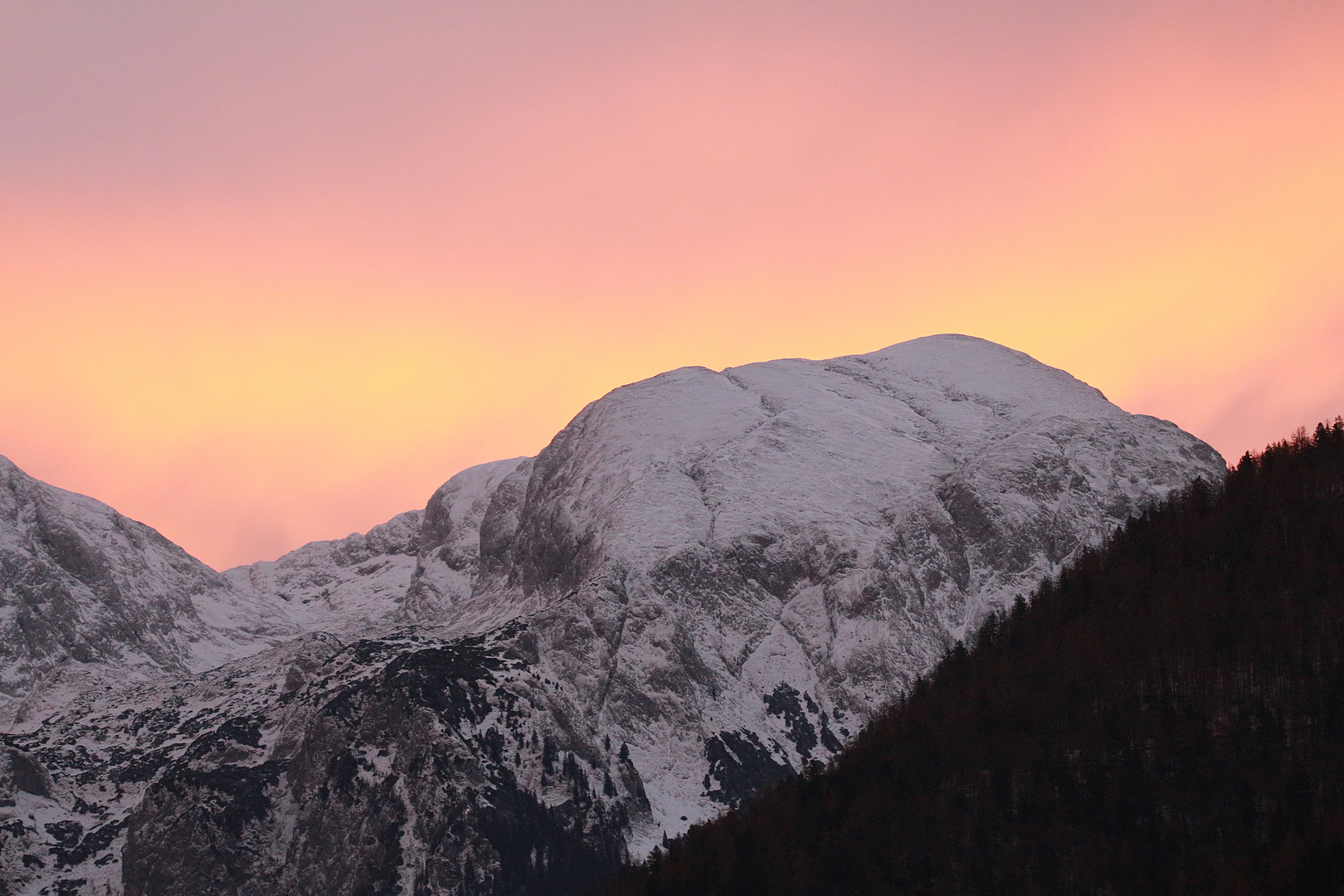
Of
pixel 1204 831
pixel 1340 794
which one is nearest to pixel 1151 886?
pixel 1204 831

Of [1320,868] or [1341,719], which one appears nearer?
[1320,868]

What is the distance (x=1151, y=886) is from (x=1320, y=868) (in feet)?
75.5

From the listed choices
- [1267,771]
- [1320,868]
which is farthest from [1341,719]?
[1320,868]

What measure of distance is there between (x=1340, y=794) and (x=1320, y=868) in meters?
16.6

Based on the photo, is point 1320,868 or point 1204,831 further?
point 1204,831

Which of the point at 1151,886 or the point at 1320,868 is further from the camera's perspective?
the point at 1151,886

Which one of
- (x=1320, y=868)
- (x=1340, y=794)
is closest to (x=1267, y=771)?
(x=1340, y=794)

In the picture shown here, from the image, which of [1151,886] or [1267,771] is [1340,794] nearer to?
[1267,771]

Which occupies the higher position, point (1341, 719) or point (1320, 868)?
point (1341, 719)

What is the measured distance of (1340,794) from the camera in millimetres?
192625

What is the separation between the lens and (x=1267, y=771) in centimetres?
19938

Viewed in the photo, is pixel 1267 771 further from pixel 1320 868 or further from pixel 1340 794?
pixel 1320 868

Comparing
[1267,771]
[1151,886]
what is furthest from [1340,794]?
[1151,886]

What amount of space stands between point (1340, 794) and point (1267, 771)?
8600 mm
